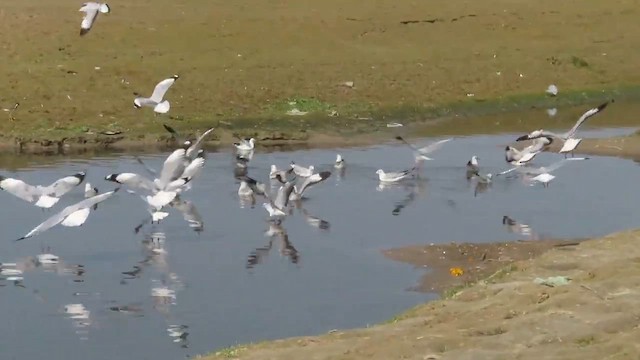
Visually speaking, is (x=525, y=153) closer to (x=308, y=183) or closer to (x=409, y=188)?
(x=409, y=188)

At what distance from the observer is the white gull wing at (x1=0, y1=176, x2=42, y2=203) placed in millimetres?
16984

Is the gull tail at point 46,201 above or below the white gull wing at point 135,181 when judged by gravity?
Answer: below

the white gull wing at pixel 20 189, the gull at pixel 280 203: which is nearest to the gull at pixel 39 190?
the white gull wing at pixel 20 189

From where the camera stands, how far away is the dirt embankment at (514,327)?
29.7ft

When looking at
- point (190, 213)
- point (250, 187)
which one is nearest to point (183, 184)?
point (190, 213)

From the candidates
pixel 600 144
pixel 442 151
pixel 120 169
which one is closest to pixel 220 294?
pixel 120 169

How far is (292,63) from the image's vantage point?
28828 mm

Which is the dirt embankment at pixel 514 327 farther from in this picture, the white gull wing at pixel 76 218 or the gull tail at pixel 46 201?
the gull tail at pixel 46 201

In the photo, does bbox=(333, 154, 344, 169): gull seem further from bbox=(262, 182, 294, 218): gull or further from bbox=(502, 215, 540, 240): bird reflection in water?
bbox=(502, 215, 540, 240): bird reflection in water

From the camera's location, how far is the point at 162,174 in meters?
17.7

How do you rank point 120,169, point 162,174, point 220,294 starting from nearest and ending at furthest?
point 220,294 < point 162,174 < point 120,169

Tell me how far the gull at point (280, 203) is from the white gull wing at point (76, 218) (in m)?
2.60

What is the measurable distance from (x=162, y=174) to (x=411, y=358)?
358 inches

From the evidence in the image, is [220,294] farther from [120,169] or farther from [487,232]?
[120,169]
